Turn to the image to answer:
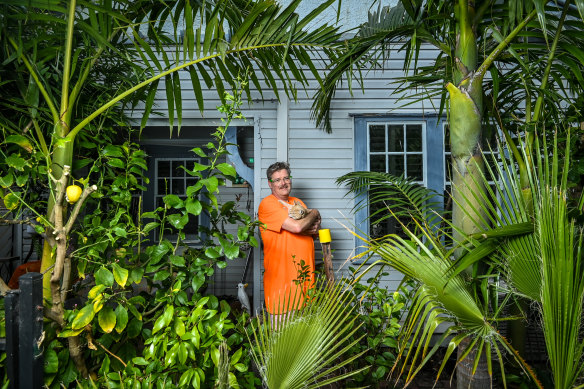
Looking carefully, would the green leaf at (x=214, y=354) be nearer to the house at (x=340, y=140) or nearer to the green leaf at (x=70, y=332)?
the green leaf at (x=70, y=332)

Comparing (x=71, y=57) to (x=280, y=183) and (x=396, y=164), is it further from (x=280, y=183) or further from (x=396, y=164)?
(x=396, y=164)

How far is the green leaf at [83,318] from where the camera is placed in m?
1.96

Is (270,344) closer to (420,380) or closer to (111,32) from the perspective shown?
(111,32)

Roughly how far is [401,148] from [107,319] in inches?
Answer: 142

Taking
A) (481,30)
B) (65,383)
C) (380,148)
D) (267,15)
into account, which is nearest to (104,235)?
(65,383)

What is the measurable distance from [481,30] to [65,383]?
2814mm

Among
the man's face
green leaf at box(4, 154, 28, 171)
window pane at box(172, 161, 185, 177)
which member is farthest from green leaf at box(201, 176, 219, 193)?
window pane at box(172, 161, 185, 177)

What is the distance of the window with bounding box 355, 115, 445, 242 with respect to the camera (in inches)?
184

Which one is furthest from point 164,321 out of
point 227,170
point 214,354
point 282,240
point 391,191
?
point 391,191

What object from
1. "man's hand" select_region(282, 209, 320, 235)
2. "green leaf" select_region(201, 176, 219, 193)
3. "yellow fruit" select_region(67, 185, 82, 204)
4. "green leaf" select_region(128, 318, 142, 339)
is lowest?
"green leaf" select_region(128, 318, 142, 339)

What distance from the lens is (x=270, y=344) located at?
152 cm

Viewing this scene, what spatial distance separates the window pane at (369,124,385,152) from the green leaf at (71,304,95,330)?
3.47 m

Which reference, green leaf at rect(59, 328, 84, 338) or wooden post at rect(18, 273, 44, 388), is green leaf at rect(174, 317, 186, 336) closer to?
green leaf at rect(59, 328, 84, 338)

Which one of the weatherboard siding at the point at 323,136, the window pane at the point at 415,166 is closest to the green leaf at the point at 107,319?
the weatherboard siding at the point at 323,136
